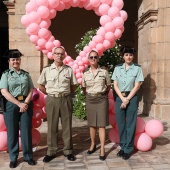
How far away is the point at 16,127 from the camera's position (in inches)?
154

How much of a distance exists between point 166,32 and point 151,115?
2.28 m

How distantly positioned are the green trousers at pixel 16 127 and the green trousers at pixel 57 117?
30 centimetres

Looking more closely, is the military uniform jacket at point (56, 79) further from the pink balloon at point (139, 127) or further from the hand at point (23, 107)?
the pink balloon at point (139, 127)

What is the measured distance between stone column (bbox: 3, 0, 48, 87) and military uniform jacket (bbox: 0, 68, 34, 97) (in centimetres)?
321

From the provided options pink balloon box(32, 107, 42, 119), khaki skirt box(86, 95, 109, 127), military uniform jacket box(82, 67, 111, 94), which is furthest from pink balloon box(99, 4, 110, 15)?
pink balloon box(32, 107, 42, 119)

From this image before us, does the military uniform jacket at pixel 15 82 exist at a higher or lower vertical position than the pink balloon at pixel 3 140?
higher

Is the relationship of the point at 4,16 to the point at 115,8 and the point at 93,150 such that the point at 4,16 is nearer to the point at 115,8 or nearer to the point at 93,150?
the point at 115,8

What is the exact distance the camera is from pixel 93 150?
450 centimetres

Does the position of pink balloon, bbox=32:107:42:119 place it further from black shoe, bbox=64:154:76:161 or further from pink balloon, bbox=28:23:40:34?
pink balloon, bbox=28:23:40:34

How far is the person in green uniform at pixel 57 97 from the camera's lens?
4.00 metres

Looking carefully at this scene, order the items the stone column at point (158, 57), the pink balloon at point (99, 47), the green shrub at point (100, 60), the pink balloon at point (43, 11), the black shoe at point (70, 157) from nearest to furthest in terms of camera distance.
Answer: the black shoe at point (70, 157) → the pink balloon at point (43, 11) → the pink balloon at point (99, 47) → the green shrub at point (100, 60) → the stone column at point (158, 57)

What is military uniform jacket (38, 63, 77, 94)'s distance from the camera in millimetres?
3994

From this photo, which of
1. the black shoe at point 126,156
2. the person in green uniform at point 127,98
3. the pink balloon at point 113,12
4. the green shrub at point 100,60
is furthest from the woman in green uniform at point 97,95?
the green shrub at point 100,60

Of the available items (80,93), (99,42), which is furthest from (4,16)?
(99,42)
